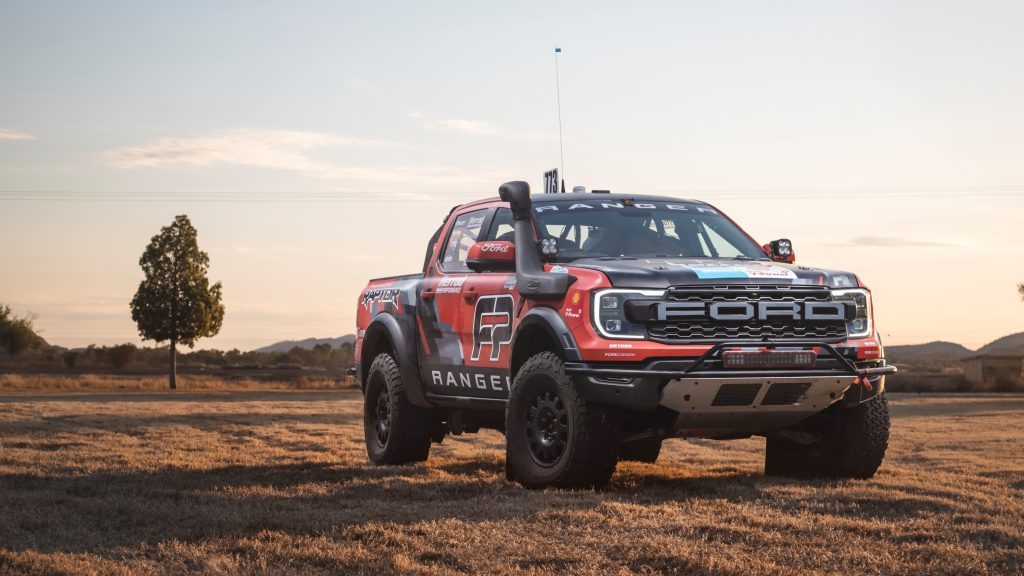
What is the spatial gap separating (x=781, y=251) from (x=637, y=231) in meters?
1.24

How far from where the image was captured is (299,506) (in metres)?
8.28

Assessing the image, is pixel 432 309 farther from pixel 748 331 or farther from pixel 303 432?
pixel 303 432

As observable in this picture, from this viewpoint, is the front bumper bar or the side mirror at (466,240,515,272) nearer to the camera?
the front bumper bar

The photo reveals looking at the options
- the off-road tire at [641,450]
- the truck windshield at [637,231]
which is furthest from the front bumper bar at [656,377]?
the truck windshield at [637,231]

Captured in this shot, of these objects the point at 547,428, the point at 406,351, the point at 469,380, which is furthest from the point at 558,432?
the point at 406,351

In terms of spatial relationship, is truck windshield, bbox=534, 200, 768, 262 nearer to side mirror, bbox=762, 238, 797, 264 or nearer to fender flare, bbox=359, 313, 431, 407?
side mirror, bbox=762, 238, 797, 264

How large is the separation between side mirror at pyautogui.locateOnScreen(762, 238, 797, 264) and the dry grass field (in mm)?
1768

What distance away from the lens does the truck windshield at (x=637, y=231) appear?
9773 millimetres

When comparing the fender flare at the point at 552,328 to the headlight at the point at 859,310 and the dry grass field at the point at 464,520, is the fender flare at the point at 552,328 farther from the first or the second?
the headlight at the point at 859,310

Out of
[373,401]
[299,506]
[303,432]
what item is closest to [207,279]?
[303,432]

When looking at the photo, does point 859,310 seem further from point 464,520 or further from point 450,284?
point 464,520

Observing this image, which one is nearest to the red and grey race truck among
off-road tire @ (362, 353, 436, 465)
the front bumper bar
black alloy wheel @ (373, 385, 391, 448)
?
the front bumper bar

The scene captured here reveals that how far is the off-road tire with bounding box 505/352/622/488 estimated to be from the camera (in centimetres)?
858

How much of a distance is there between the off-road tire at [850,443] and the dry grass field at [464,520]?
0.26 metres
